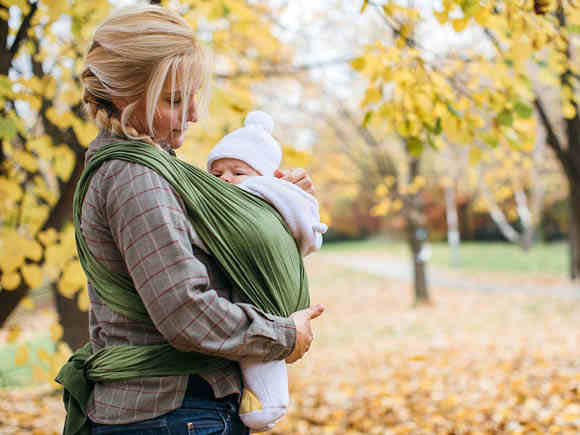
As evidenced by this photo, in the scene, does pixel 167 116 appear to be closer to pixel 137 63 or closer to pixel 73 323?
pixel 137 63

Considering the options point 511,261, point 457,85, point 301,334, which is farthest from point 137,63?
point 511,261

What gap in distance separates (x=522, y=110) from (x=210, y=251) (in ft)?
7.42

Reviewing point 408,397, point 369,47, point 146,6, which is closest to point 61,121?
point 369,47

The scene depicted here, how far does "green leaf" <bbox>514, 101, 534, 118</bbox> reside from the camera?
2854 mm

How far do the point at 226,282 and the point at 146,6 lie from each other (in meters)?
0.63

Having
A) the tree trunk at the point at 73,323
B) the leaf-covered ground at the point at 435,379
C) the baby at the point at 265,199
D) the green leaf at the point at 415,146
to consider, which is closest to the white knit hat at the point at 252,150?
the baby at the point at 265,199

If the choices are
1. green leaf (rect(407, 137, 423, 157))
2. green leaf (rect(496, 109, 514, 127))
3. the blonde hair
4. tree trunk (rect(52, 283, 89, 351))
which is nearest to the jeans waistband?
the blonde hair

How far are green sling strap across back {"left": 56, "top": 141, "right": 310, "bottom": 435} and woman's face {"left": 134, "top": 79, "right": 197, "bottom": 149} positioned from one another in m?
0.08

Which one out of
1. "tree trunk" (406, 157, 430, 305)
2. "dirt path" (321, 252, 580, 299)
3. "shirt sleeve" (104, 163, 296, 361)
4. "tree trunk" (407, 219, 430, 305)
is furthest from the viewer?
"dirt path" (321, 252, 580, 299)

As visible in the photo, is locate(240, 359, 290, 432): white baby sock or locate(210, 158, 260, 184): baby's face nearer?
locate(240, 359, 290, 432): white baby sock

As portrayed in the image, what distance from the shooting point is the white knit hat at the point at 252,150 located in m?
1.60

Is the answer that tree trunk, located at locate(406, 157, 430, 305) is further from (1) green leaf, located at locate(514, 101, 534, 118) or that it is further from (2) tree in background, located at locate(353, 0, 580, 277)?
(1) green leaf, located at locate(514, 101, 534, 118)

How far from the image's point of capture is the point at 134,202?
110 cm

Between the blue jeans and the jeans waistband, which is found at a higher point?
the jeans waistband
